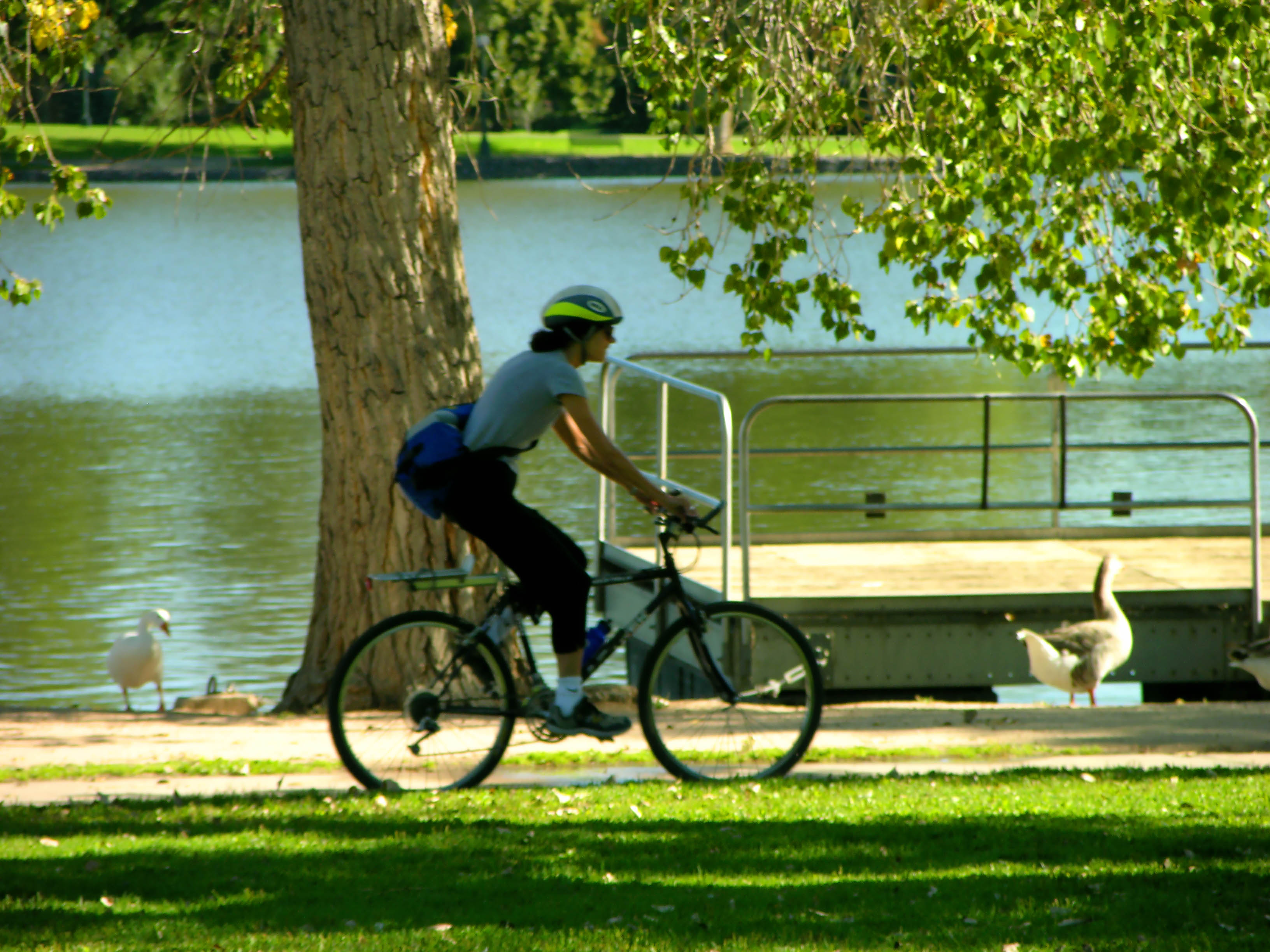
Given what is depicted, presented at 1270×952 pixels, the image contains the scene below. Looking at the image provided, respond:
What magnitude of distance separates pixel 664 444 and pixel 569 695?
4885mm

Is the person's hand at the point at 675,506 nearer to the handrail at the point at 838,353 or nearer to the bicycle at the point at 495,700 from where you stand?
the bicycle at the point at 495,700

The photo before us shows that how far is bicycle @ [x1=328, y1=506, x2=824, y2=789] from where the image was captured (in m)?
6.02

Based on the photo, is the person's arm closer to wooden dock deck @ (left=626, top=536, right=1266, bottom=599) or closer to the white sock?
the white sock

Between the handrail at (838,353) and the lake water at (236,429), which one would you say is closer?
the handrail at (838,353)

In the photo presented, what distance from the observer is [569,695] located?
5.97m

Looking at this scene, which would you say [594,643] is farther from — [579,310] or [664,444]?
[664,444]

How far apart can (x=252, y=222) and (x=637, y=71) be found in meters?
62.1

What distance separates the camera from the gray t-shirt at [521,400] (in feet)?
18.7

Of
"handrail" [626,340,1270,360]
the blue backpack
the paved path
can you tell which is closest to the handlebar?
the blue backpack

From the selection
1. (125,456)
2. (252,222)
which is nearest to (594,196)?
(252,222)

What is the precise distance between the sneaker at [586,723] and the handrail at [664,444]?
1.79 m

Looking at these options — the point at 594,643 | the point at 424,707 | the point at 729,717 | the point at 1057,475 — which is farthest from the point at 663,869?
the point at 1057,475

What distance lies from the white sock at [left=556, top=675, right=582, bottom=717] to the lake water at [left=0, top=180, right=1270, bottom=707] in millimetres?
3668

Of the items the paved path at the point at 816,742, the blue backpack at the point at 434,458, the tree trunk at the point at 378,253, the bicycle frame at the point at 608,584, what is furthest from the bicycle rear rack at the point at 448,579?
the tree trunk at the point at 378,253
